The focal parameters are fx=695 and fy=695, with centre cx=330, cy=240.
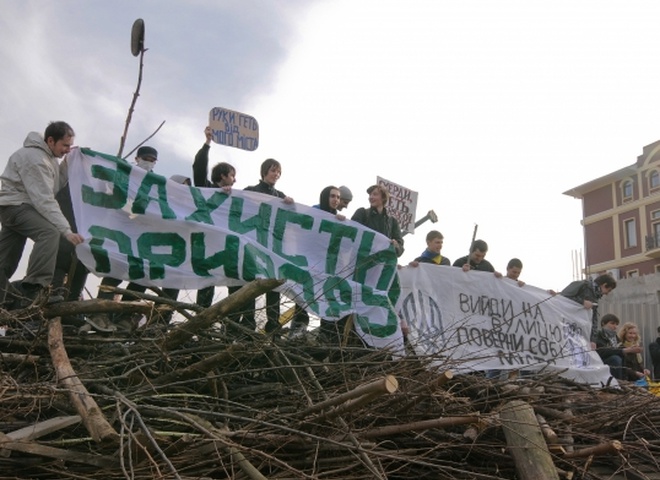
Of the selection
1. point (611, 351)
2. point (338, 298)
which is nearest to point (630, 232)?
point (611, 351)

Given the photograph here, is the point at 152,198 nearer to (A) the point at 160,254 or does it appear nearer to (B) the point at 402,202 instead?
(A) the point at 160,254

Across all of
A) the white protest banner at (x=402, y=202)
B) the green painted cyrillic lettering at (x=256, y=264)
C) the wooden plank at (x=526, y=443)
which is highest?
the white protest banner at (x=402, y=202)

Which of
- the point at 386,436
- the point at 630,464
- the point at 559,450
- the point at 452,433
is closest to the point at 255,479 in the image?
the point at 386,436

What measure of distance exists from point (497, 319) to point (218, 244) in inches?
127

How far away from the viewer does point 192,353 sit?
→ 4.25 metres

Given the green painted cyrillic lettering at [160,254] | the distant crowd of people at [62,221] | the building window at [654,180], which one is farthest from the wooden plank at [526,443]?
the building window at [654,180]

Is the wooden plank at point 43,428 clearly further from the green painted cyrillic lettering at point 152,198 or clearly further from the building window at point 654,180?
the building window at point 654,180

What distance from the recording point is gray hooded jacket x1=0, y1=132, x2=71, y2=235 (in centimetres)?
512

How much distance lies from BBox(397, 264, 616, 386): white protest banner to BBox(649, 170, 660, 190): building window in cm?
4284

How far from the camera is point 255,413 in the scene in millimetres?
3904

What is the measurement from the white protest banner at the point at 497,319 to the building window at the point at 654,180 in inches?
1686

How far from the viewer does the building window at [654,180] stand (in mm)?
46500

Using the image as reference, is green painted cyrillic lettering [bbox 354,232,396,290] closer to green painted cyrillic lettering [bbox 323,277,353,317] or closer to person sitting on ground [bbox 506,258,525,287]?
green painted cyrillic lettering [bbox 323,277,353,317]

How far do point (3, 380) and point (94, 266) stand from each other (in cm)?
189
